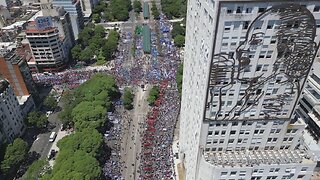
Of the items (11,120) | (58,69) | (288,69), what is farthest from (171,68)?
(288,69)

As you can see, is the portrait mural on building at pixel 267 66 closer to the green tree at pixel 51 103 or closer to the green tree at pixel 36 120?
the green tree at pixel 36 120

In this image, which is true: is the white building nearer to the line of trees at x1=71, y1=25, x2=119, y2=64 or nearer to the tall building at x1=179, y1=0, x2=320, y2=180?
the line of trees at x1=71, y1=25, x2=119, y2=64

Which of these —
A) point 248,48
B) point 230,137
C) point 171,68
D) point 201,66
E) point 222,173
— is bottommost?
point 171,68

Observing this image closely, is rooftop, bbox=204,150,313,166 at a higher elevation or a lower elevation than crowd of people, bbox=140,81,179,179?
higher

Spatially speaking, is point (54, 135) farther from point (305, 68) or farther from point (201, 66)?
point (305, 68)

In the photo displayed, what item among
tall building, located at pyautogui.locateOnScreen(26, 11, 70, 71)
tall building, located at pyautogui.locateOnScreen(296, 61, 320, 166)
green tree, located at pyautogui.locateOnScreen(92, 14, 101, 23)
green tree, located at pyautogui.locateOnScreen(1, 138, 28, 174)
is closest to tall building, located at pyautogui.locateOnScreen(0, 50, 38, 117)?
tall building, located at pyautogui.locateOnScreen(26, 11, 70, 71)

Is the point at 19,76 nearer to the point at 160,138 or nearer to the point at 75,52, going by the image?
the point at 75,52

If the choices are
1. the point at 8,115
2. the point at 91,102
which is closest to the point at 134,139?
the point at 91,102
